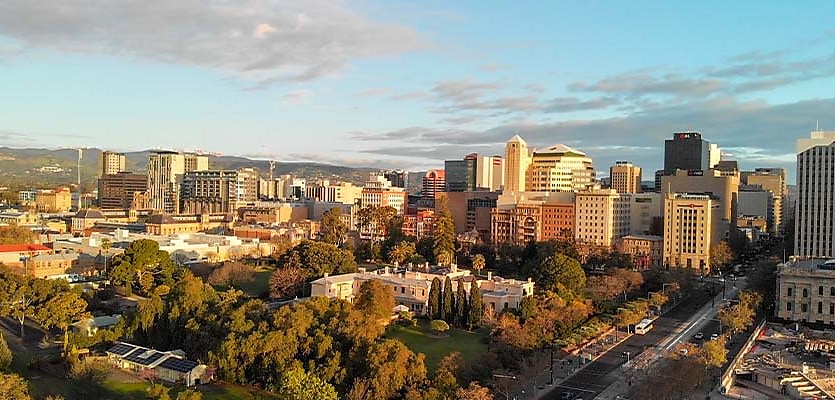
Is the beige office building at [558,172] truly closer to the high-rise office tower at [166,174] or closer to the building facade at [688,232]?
the building facade at [688,232]

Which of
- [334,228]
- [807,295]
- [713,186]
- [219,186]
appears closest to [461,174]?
[219,186]

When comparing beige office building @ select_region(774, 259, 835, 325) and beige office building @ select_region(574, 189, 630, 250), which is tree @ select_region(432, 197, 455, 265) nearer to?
beige office building @ select_region(574, 189, 630, 250)

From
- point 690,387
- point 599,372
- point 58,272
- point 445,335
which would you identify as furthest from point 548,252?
point 58,272

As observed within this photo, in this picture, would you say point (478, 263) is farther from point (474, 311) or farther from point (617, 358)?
point (617, 358)

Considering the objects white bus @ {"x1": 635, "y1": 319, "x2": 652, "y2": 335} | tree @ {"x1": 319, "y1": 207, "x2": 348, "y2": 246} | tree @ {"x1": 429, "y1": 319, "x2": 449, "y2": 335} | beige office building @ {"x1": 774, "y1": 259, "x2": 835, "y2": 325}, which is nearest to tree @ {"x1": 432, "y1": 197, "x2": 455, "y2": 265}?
tree @ {"x1": 319, "y1": 207, "x2": 348, "y2": 246}

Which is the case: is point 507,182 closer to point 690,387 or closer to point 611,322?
point 611,322
